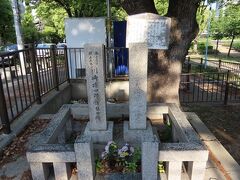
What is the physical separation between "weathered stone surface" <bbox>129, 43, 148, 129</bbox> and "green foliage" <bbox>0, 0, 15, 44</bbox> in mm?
17354

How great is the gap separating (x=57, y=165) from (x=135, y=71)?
5.26 feet

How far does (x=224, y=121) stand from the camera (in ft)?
21.0

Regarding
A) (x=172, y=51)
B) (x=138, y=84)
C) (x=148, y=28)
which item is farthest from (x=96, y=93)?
(x=172, y=51)

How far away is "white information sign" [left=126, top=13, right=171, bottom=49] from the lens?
13.7 feet

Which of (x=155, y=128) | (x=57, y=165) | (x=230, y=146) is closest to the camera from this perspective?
(x=57, y=165)

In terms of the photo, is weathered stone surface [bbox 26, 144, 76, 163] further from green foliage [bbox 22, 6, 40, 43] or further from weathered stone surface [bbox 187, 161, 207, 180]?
green foliage [bbox 22, 6, 40, 43]

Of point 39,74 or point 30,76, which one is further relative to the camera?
point 39,74

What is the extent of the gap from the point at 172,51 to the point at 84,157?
11.3 feet

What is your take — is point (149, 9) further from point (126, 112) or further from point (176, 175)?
point (176, 175)

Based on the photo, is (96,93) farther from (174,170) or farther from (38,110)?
(38,110)

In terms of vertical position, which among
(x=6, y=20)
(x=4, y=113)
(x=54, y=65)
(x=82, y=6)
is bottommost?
(x=4, y=113)

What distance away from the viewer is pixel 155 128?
420 cm

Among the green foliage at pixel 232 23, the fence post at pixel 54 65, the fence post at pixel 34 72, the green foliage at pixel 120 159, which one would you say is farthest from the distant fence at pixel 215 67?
the green foliage at pixel 120 159

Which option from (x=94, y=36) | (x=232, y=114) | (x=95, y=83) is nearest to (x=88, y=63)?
(x=95, y=83)
